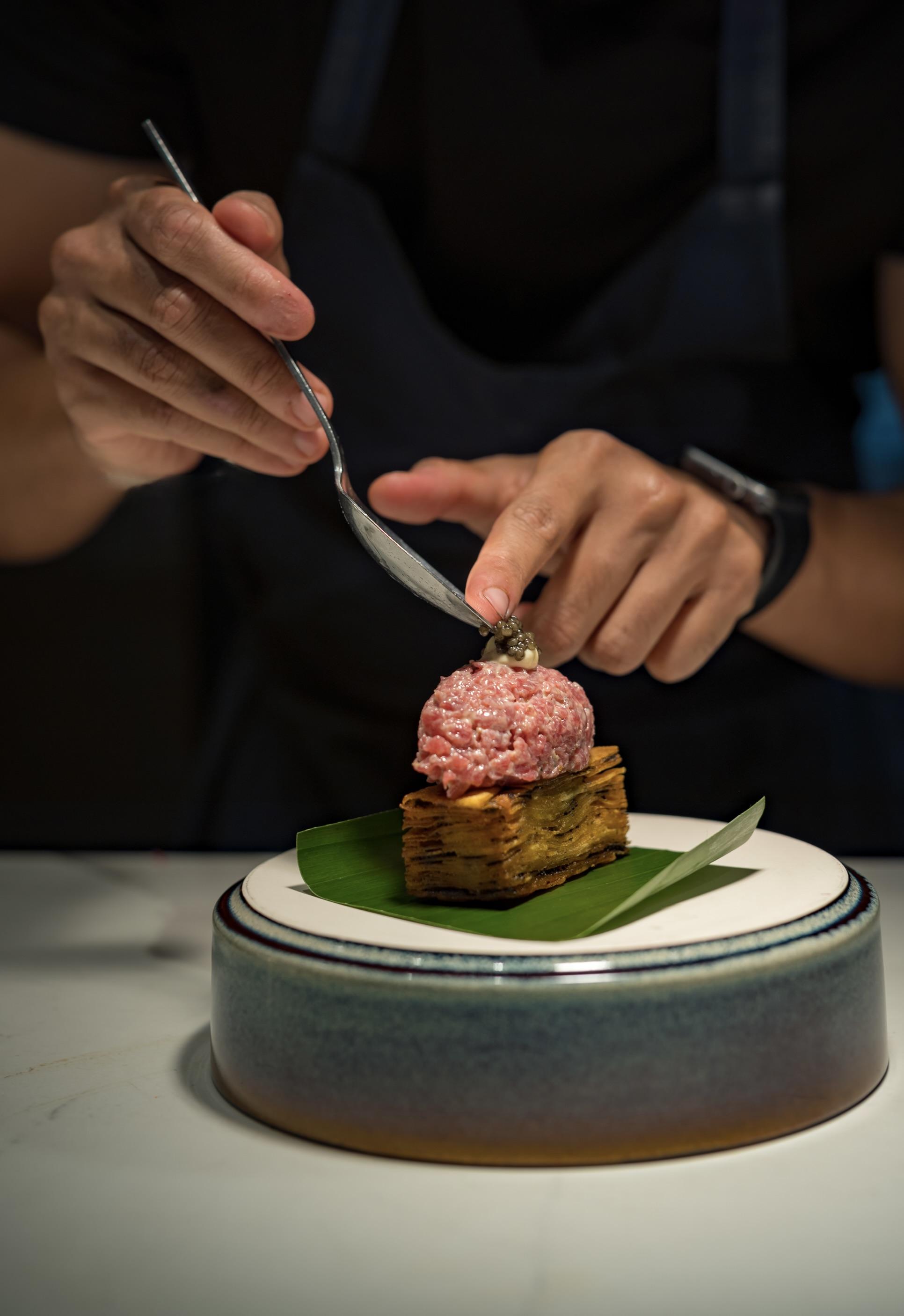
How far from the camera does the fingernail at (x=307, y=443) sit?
56.4 inches

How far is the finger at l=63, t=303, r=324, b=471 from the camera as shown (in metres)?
1.42

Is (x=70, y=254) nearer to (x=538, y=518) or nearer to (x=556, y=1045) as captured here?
(x=538, y=518)

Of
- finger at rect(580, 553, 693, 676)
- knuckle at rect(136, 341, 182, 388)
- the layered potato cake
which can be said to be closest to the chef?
finger at rect(580, 553, 693, 676)

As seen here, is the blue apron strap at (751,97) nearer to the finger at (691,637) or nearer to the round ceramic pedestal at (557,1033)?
the finger at (691,637)

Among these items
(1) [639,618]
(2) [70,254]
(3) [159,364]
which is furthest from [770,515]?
(2) [70,254]

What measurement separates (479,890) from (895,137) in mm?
1599

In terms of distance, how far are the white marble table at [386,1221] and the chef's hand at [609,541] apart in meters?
0.67

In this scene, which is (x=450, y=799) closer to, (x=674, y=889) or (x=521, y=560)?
(x=674, y=889)

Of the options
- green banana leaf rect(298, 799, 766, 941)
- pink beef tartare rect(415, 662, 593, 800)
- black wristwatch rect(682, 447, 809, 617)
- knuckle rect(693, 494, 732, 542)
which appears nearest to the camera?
green banana leaf rect(298, 799, 766, 941)

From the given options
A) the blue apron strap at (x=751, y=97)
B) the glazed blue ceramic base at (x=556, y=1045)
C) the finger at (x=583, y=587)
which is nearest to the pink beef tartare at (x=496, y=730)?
the glazed blue ceramic base at (x=556, y=1045)

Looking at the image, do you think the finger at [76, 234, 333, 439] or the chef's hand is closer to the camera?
the finger at [76, 234, 333, 439]

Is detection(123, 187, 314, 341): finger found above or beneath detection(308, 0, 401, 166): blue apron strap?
beneath

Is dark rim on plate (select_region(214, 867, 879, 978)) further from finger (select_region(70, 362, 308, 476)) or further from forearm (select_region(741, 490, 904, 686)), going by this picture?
forearm (select_region(741, 490, 904, 686))

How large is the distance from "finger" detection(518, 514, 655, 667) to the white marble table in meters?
0.66
